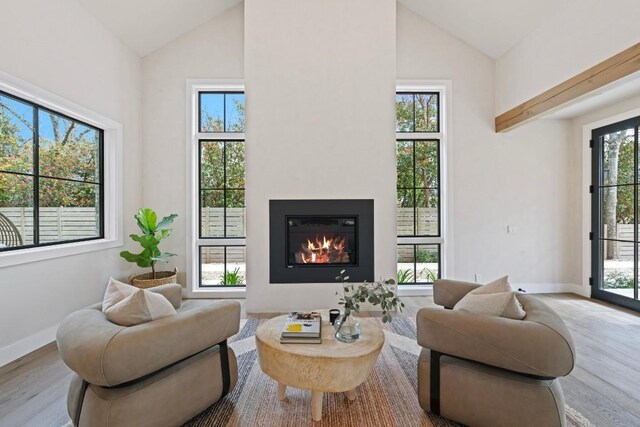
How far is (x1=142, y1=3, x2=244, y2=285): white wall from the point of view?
4324 mm

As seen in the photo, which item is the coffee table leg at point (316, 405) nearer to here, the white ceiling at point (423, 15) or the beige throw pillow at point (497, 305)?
the beige throw pillow at point (497, 305)

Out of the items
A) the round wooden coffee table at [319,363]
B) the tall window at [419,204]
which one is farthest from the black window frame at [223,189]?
the round wooden coffee table at [319,363]

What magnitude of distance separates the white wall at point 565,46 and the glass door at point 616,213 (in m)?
1.32

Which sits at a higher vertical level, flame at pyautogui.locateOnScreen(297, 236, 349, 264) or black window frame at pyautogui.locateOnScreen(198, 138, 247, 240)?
black window frame at pyautogui.locateOnScreen(198, 138, 247, 240)

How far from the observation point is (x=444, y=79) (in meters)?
4.44

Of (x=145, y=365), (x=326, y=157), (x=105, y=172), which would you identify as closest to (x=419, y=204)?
(x=326, y=157)

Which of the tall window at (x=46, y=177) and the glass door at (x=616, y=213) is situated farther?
the glass door at (x=616, y=213)

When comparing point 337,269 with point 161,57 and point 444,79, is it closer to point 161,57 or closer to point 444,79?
point 444,79

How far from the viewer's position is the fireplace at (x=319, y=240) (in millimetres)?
3652

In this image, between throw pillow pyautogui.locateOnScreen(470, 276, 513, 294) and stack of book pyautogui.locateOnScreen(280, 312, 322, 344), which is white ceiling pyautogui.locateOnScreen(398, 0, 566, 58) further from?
stack of book pyautogui.locateOnScreen(280, 312, 322, 344)

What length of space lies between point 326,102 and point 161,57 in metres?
2.61

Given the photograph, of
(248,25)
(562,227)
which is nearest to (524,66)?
(562,227)

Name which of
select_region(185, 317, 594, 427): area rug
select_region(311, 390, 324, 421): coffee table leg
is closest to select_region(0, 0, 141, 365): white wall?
select_region(185, 317, 594, 427): area rug

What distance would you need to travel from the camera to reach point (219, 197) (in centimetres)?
445
